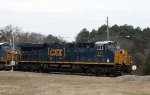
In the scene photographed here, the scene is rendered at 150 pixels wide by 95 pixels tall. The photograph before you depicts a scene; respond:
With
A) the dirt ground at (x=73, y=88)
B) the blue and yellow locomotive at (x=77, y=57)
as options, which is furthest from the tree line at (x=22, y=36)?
the dirt ground at (x=73, y=88)

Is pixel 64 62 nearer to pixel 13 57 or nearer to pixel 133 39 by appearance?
pixel 13 57

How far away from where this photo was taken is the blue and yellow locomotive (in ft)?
122

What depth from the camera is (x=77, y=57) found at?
4009cm

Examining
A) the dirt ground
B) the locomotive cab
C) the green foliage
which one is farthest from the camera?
the green foliage

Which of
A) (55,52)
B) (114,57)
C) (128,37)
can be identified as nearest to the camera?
(114,57)

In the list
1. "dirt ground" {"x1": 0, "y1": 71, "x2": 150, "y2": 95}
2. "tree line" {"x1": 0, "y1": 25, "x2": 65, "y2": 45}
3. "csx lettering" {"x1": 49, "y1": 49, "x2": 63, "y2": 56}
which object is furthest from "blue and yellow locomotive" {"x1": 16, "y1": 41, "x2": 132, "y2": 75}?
"tree line" {"x1": 0, "y1": 25, "x2": 65, "y2": 45}

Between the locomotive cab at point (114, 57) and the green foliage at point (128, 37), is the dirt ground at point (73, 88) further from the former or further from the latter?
the green foliage at point (128, 37)

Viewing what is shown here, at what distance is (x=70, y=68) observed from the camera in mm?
40469

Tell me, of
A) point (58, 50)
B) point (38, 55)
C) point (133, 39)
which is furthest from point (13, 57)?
point (133, 39)

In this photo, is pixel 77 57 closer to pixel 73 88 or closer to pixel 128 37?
pixel 73 88

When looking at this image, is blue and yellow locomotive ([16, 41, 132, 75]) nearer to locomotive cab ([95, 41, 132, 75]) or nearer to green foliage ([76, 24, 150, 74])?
locomotive cab ([95, 41, 132, 75])

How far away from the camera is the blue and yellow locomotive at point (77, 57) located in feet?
122

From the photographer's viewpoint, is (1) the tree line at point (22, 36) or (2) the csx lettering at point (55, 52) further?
(1) the tree line at point (22, 36)

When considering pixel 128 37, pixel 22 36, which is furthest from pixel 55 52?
pixel 22 36
